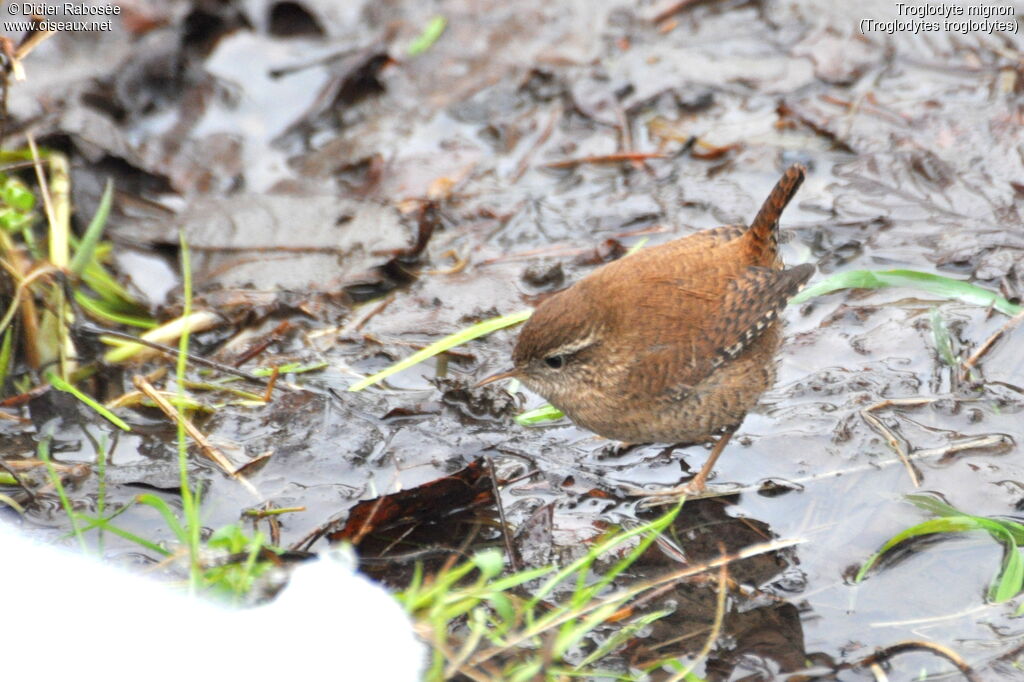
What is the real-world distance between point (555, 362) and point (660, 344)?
44 centimetres

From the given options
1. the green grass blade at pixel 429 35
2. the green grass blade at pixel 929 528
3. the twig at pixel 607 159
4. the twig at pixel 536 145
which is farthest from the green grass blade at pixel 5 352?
the green grass blade at pixel 929 528

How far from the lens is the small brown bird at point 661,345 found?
435cm

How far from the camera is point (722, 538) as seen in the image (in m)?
4.06

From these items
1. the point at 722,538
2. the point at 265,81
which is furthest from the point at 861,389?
the point at 265,81

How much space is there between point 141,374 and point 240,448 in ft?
2.40

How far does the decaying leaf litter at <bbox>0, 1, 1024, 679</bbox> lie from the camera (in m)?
4.04

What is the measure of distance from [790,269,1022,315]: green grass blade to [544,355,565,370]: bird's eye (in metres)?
1.36

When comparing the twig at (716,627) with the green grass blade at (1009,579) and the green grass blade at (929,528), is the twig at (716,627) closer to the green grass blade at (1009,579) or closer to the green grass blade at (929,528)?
the green grass blade at (929,528)

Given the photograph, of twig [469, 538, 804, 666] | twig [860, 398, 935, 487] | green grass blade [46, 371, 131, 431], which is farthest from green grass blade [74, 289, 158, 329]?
twig [860, 398, 935, 487]

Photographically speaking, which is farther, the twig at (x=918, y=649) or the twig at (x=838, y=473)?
the twig at (x=838, y=473)

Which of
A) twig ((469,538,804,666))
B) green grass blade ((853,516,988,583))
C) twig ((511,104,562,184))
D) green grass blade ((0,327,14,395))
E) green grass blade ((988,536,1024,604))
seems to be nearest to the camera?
twig ((469,538,804,666))

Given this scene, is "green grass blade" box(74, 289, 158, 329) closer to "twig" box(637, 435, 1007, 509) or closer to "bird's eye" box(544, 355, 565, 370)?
"bird's eye" box(544, 355, 565, 370)

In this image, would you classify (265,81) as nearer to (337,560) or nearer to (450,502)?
(450,502)

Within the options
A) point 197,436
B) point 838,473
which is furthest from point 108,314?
point 838,473
